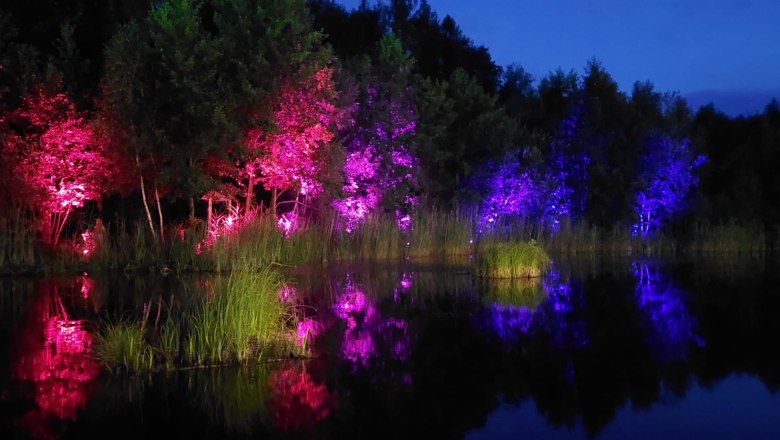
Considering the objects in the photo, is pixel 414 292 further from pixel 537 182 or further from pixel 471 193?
pixel 537 182

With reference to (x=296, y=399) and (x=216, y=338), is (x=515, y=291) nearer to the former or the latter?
(x=216, y=338)

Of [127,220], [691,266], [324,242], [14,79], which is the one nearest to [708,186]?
[691,266]

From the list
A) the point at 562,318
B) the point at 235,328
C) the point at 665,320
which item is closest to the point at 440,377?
the point at 235,328

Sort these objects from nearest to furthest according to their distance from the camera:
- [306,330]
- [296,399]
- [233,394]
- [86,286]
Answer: [296,399] → [233,394] → [306,330] → [86,286]

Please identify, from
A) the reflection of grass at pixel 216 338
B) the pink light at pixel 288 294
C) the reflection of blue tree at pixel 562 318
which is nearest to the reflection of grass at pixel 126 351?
the reflection of grass at pixel 216 338

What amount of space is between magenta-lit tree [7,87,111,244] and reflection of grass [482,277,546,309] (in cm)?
968

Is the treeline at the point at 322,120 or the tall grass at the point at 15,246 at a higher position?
the treeline at the point at 322,120

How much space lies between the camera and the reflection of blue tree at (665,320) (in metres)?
7.52

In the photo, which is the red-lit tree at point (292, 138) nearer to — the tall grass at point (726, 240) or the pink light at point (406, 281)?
the pink light at point (406, 281)

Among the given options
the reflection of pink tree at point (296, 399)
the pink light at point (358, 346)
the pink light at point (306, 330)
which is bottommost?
the reflection of pink tree at point (296, 399)

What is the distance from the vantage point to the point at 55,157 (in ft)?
54.4

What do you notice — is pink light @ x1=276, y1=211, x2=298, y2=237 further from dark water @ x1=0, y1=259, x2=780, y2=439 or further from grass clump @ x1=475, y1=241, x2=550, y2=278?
dark water @ x1=0, y1=259, x2=780, y2=439

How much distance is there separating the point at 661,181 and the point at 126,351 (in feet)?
87.2

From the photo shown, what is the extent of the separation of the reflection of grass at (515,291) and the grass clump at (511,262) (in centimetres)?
24
